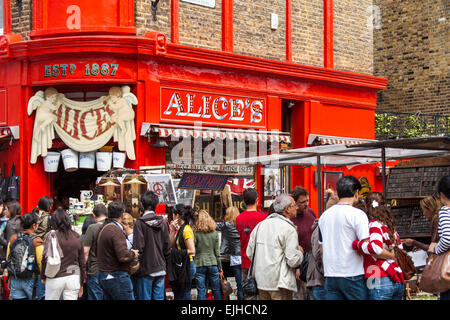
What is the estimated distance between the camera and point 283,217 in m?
7.60

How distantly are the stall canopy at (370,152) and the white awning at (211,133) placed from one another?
2003 millimetres

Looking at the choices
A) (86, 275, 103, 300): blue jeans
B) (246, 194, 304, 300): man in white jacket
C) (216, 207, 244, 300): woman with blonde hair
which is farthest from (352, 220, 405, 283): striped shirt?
(216, 207, 244, 300): woman with blonde hair

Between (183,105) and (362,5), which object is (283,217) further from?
(362,5)

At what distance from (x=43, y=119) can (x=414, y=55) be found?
1465 centimetres

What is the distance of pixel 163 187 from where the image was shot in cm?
1294

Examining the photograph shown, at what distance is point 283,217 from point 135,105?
27.9ft

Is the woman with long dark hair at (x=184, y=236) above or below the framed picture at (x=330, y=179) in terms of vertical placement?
below

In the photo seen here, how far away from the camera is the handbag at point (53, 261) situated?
8266mm

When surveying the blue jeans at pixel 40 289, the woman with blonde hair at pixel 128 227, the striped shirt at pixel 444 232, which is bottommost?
the blue jeans at pixel 40 289

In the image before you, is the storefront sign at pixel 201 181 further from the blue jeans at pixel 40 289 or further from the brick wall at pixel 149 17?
the brick wall at pixel 149 17

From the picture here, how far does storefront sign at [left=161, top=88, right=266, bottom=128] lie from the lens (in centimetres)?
1602

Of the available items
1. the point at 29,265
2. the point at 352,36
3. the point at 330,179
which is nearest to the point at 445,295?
the point at 29,265

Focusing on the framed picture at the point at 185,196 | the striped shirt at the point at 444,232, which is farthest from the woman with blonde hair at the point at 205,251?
the striped shirt at the point at 444,232

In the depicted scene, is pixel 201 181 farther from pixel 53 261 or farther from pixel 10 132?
pixel 10 132
